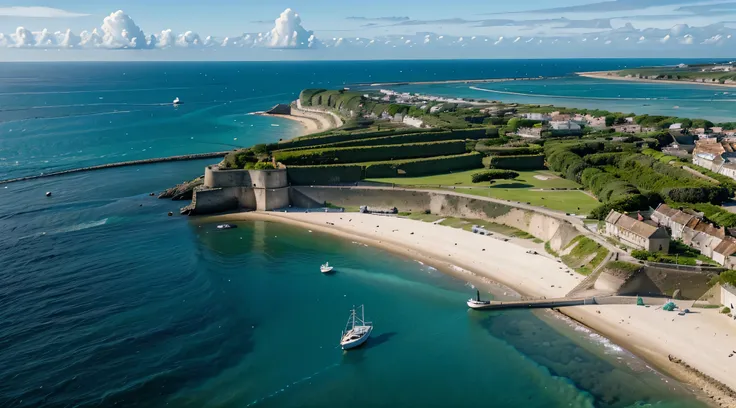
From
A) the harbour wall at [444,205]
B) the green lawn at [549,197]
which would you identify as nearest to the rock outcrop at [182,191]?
the harbour wall at [444,205]

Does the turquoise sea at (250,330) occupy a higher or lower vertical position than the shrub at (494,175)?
lower

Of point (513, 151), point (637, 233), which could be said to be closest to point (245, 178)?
point (513, 151)

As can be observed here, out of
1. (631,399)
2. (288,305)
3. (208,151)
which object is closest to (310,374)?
(288,305)

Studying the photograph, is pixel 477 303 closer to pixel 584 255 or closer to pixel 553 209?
pixel 584 255

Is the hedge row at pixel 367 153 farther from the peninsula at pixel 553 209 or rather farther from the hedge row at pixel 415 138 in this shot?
the hedge row at pixel 415 138

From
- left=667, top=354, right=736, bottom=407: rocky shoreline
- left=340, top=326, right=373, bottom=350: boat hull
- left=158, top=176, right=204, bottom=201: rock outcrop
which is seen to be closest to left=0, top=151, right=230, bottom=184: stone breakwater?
left=158, top=176, right=204, bottom=201: rock outcrop

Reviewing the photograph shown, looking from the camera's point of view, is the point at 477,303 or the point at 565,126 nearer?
the point at 477,303

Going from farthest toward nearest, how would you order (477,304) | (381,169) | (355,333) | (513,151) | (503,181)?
(513,151) → (381,169) → (503,181) → (477,304) → (355,333)
